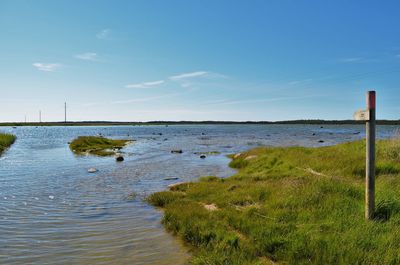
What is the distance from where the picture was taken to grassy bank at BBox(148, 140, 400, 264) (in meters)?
6.64

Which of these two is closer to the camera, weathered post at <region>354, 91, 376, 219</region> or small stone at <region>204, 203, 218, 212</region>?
weathered post at <region>354, 91, 376, 219</region>

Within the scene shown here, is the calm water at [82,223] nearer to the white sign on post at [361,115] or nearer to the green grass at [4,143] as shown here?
the white sign on post at [361,115]

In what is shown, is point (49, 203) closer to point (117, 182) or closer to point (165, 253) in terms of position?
point (117, 182)

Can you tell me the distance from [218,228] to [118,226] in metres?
3.73

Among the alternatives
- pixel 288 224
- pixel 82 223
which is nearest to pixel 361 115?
pixel 288 224

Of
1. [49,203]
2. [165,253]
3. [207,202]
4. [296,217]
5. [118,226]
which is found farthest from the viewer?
[49,203]

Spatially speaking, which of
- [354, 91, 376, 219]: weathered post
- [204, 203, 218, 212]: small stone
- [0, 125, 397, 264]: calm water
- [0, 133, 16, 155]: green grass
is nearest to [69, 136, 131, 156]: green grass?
[0, 133, 16, 155]: green grass

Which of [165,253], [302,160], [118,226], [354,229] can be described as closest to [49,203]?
[118,226]

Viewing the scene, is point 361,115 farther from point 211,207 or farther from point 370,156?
point 211,207

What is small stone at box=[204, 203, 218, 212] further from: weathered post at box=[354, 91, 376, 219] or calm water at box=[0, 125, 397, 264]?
weathered post at box=[354, 91, 376, 219]

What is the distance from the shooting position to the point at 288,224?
26.6 feet

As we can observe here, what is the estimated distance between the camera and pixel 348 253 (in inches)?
250

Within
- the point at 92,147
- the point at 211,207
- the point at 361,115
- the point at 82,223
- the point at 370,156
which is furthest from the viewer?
the point at 92,147

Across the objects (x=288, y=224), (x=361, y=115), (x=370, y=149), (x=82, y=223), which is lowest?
(x=82, y=223)
